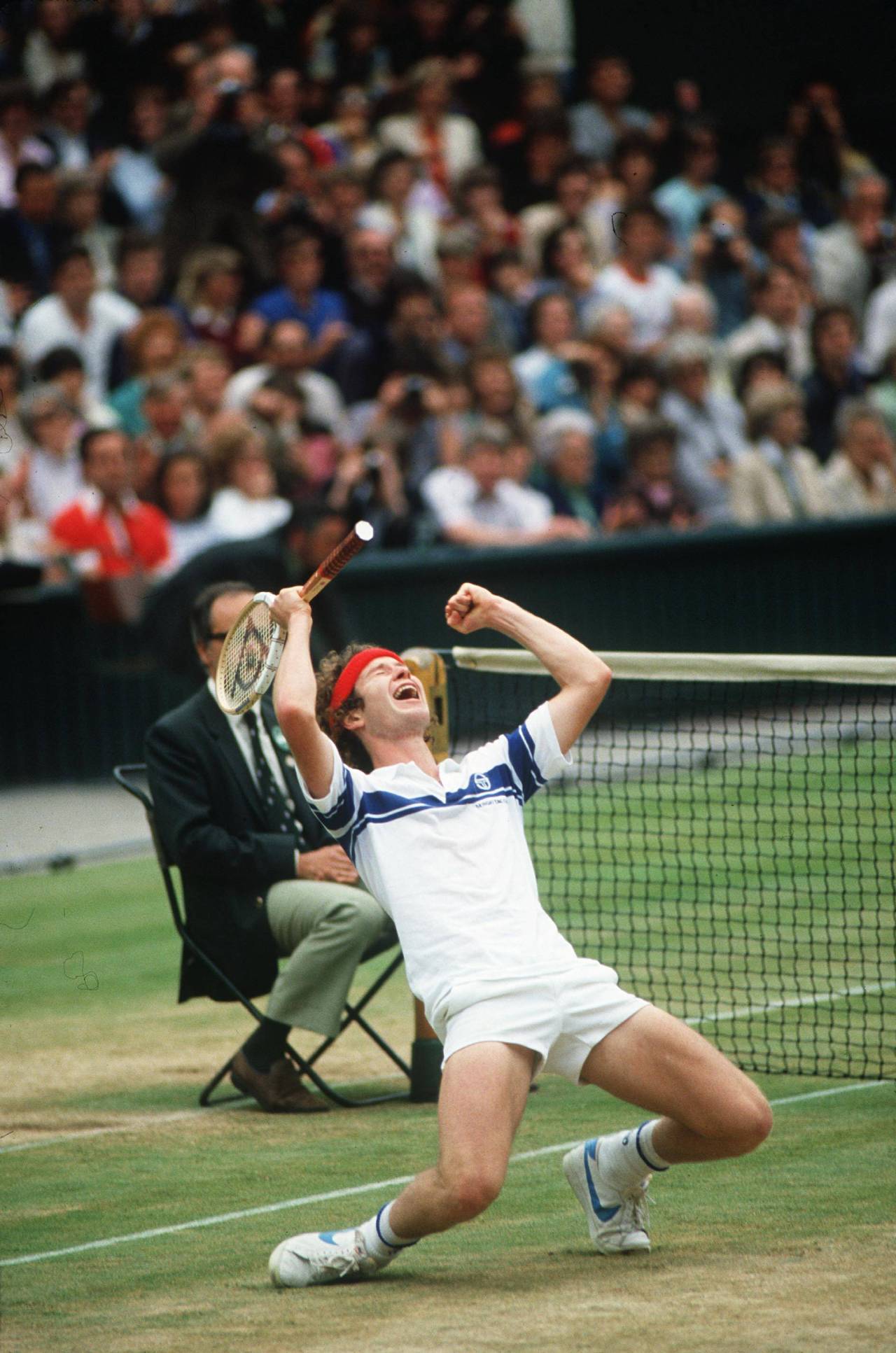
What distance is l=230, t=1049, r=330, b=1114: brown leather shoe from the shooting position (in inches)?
269

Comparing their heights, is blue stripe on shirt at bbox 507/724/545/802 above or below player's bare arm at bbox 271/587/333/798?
below

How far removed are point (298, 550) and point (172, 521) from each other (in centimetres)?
193

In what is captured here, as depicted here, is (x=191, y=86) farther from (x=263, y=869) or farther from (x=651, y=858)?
(x=263, y=869)

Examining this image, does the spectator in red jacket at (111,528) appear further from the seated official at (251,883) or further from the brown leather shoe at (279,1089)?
the brown leather shoe at (279,1089)

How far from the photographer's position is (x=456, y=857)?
17.2ft

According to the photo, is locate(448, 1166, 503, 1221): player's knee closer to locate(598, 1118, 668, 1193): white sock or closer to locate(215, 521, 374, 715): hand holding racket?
locate(598, 1118, 668, 1193): white sock

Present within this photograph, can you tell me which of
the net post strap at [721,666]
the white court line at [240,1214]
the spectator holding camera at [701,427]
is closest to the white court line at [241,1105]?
the white court line at [240,1214]

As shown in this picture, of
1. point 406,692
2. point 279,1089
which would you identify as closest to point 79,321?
point 279,1089

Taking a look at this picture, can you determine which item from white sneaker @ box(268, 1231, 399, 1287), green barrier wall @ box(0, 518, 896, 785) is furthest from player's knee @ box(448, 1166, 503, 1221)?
green barrier wall @ box(0, 518, 896, 785)

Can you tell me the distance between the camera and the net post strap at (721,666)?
652 centimetres

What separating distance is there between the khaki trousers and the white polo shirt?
1220 mm

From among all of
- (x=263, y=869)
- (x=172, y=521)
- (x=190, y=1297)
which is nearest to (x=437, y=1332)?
(x=190, y=1297)

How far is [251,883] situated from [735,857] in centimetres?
422

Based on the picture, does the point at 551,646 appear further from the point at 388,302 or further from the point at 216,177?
the point at 216,177
